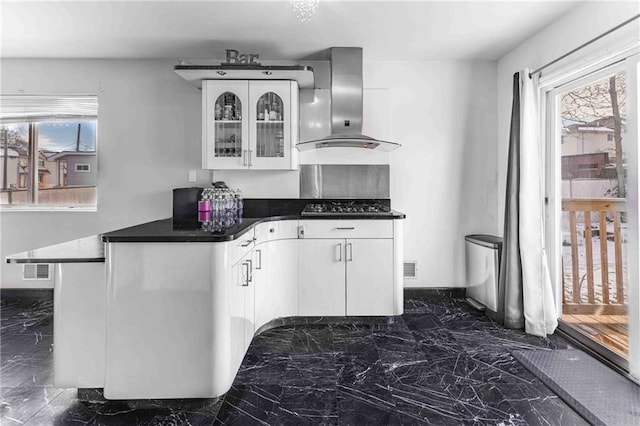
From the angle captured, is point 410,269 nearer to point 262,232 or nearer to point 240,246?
point 262,232

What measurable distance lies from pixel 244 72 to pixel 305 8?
836 mm

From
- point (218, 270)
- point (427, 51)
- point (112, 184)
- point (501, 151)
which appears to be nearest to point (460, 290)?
point (501, 151)

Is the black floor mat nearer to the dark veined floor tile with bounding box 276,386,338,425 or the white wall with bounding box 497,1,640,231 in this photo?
the dark veined floor tile with bounding box 276,386,338,425

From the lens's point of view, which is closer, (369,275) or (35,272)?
(369,275)

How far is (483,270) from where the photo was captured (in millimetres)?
3494

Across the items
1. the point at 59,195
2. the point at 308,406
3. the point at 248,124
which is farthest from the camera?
the point at 59,195

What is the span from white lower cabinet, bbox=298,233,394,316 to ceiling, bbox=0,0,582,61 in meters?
1.71

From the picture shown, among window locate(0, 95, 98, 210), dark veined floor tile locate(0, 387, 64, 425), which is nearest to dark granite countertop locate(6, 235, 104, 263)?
dark veined floor tile locate(0, 387, 64, 425)

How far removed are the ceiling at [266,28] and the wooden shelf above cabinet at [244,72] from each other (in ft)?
0.80

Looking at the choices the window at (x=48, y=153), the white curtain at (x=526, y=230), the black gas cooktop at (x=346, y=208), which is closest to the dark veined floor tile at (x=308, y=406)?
the black gas cooktop at (x=346, y=208)

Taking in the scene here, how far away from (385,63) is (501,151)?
1.43 m

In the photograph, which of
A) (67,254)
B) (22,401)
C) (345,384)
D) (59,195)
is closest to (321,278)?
(345,384)

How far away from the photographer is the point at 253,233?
8.40 ft

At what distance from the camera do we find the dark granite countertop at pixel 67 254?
66.0 inches
